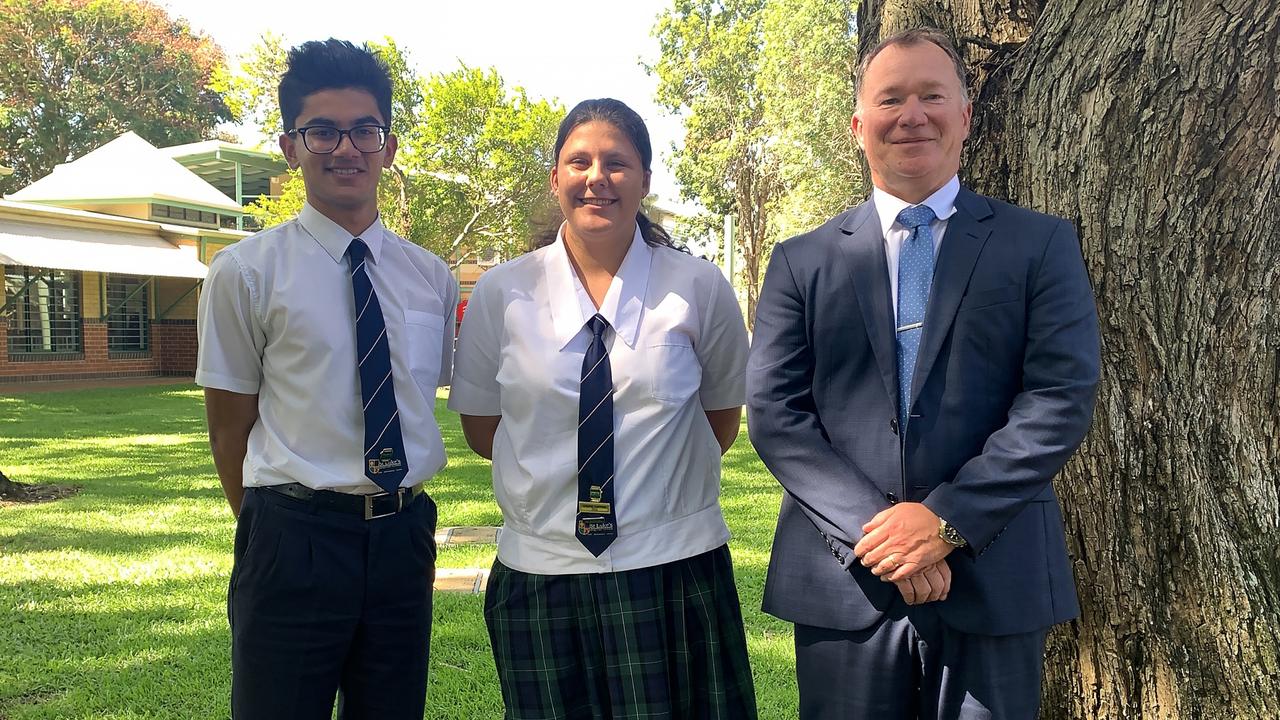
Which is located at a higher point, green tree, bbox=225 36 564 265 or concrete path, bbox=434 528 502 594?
green tree, bbox=225 36 564 265

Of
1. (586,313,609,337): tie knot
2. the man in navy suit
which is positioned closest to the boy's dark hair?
(586,313,609,337): tie knot

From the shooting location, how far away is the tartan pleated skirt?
219cm

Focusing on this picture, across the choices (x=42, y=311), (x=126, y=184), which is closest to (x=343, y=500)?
(x=42, y=311)

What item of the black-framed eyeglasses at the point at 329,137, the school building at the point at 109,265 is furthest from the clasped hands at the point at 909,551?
the school building at the point at 109,265

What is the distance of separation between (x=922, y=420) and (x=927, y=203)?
472mm

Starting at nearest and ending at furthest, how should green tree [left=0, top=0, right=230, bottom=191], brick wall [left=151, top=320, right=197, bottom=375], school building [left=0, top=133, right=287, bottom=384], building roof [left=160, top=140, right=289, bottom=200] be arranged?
school building [left=0, top=133, right=287, bottom=384]
brick wall [left=151, top=320, right=197, bottom=375]
building roof [left=160, top=140, right=289, bottom=200]
green tree [left=0, top=0, right=230, bottom=191]

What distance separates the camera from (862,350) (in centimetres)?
194

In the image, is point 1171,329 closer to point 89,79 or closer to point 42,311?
point 42,311

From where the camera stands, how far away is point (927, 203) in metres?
1.99

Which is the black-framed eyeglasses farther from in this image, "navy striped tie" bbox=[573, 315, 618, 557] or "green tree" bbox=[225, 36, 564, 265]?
"green tree" bbox=[225, 36, 564, 265]

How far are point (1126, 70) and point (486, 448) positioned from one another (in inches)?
75.8

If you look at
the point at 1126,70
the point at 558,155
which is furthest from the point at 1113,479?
the point at 558,155

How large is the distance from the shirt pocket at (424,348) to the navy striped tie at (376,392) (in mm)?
89

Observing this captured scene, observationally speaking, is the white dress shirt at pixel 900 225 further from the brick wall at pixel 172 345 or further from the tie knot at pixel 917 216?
the brick wall at pixel 172 345
